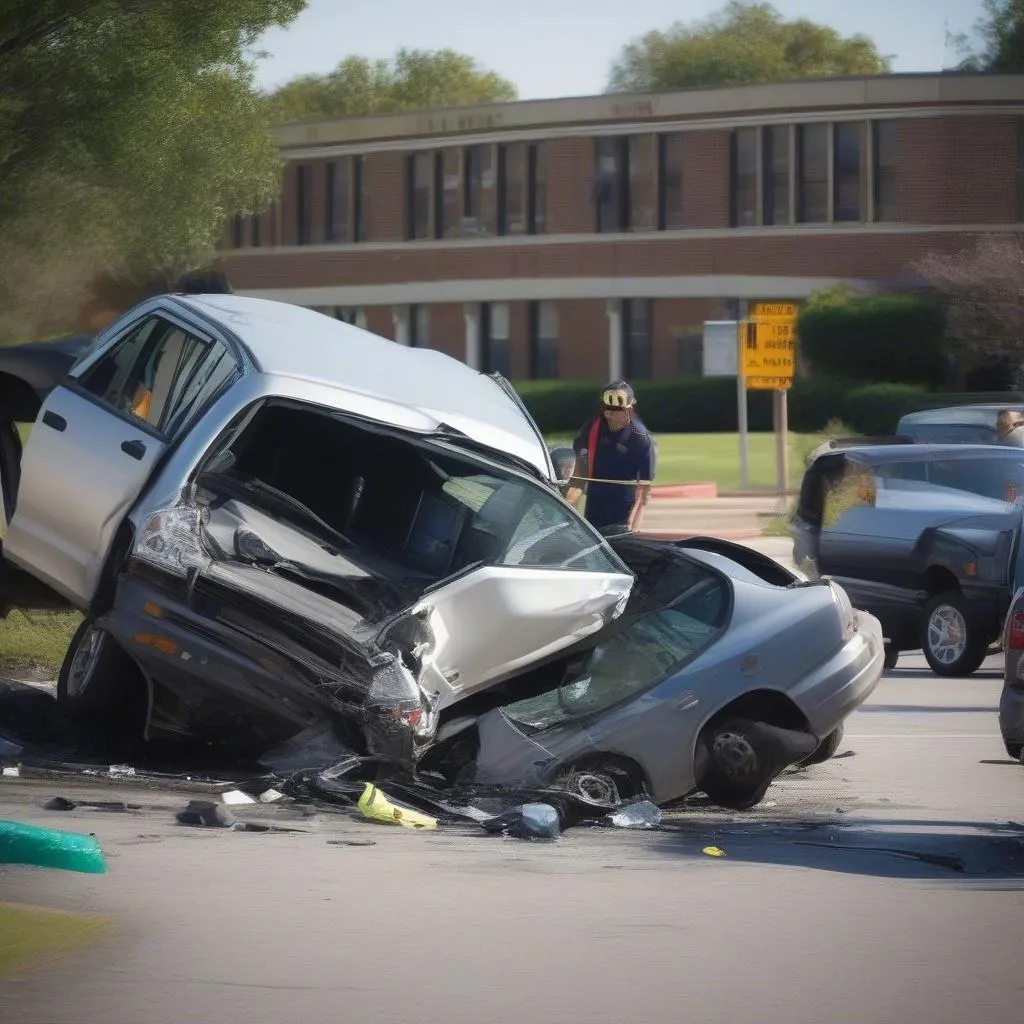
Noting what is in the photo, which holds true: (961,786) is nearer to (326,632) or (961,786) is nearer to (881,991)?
(326,632)

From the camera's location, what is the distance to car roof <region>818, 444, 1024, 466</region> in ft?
56.5

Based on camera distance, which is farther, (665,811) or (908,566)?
(908,566)

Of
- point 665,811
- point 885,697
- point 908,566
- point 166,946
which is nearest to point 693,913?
point 166,946

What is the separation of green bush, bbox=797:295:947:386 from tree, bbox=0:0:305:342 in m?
15.3

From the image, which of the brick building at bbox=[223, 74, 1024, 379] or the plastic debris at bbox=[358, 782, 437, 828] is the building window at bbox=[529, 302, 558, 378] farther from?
A: the plastic debris at bbox=[358, 782, 437, 828]

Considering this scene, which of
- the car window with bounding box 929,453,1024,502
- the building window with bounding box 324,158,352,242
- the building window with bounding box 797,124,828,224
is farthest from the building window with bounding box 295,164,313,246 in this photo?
the car window with bounding box 929,453,1024,502

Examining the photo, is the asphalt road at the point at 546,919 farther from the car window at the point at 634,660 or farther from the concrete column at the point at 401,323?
the concrete column at the point at 401,323

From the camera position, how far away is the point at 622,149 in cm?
5494

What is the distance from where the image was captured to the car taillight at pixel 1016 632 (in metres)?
9.63

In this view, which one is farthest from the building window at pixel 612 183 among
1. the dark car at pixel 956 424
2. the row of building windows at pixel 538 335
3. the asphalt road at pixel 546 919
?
the asphalt road at pixel 546 919

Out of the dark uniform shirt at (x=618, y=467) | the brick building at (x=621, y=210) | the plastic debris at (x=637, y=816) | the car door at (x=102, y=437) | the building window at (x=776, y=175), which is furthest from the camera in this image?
the building window at (x=776, y=175)

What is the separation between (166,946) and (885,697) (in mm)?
9570

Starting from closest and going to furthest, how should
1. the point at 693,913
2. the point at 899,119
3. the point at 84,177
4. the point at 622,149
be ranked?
the point at 693,913 → the point at 84,177 → the point at 899,119 → the point at 622,149

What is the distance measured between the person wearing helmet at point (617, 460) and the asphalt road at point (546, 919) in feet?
17.9
